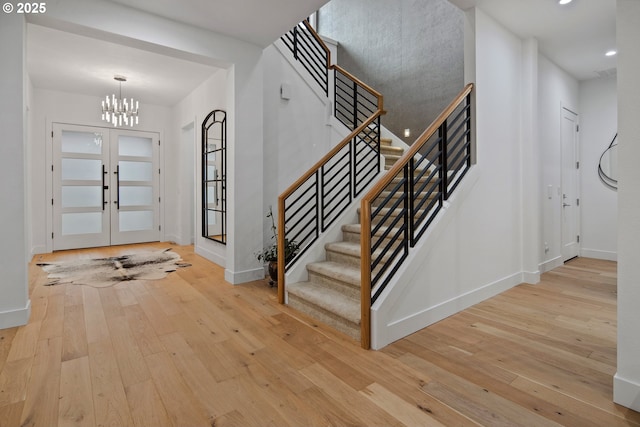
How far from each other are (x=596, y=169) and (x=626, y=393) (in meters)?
4.89

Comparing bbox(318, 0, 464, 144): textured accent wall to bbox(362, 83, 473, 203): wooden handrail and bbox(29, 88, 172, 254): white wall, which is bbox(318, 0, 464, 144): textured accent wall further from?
bbox(29, 88, 172, 254): white wall

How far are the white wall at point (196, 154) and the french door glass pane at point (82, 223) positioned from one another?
1356 mm

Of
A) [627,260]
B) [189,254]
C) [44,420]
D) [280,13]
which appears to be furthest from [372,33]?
[44,420]

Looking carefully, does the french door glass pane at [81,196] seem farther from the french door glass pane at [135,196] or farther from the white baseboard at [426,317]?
the white baseboard at [426,317]

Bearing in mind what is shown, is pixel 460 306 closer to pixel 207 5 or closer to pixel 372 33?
pixel 207 5

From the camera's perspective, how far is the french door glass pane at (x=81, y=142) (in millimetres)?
5965

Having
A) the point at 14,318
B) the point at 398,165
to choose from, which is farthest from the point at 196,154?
the point at 398,165

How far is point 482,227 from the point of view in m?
3.28

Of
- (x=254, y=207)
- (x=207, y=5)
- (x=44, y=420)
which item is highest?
(x=207, y=5)

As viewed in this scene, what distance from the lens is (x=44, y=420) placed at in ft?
5.13

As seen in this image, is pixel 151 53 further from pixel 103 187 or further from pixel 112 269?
pixel 103 187

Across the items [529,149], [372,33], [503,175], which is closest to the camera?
[503,175]

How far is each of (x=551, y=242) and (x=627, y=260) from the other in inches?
134

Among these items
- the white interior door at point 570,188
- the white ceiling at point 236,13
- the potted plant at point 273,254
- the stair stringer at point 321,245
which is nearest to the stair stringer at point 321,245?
the stair stringer at point 321,245
